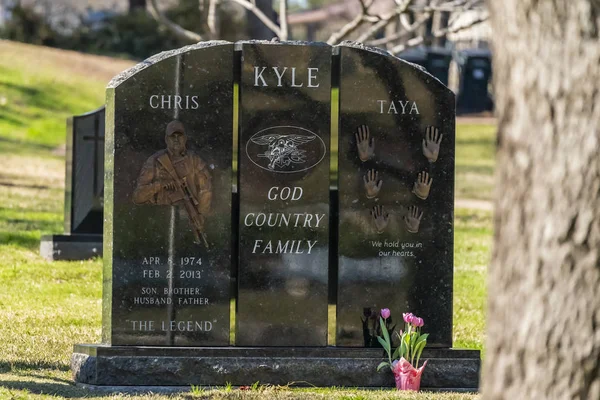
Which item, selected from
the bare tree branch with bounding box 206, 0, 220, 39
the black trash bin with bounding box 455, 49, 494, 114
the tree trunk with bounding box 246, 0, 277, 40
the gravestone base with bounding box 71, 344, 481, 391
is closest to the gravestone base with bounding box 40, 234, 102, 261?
the bare tree branch with bounding box 206, 0, 220, 39

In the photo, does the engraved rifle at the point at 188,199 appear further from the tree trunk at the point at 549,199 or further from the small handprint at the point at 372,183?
the tree trunk at the point at 549,199

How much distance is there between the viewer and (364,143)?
7.80 meters

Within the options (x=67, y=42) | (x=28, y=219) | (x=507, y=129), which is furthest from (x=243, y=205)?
(x=67, y=42)

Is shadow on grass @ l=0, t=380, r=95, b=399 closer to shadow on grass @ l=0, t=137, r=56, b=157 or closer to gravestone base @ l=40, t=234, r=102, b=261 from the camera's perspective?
gravestone base @ l=40, t=234, r=102, b=261

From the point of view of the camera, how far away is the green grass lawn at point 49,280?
748cm

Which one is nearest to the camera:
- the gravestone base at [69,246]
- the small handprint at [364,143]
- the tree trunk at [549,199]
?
the tree trunk at [549,199]

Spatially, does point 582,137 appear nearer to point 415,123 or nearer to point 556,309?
point 556,309

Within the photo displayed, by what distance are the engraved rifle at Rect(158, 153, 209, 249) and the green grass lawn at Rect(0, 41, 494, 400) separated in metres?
1.00

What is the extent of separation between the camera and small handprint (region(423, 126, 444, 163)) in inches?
309

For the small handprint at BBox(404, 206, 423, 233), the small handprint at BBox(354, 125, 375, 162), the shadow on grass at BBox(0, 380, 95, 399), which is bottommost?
the shadow on grass at BBox(0, 380, 95, 399)

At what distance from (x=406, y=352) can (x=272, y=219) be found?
1194 mm

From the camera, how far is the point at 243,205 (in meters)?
7.74

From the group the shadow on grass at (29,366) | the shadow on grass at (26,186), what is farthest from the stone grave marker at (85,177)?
the shadow on grass at (26,186)

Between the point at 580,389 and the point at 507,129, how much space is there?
0.86m
